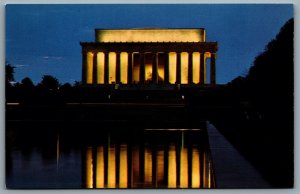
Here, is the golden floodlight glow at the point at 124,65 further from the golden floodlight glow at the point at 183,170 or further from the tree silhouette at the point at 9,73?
the tree silhouette at the point at 9,73

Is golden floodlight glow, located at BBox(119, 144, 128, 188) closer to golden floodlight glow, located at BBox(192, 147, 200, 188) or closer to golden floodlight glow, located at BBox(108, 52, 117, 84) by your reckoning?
golden floodlight glow, located at BBox(192, 147, 200, 188)

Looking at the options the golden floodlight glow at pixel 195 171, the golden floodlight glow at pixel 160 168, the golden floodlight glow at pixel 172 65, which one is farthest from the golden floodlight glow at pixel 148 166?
the golden floodlight glow at pixel 172 65

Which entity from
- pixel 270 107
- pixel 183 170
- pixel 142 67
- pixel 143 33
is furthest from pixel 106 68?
pixel 183 170

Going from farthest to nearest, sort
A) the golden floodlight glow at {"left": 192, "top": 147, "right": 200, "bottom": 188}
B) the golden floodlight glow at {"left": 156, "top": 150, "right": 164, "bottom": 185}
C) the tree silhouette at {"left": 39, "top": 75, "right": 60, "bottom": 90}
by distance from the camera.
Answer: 1. the tree silhouette at {"left": 39, "top": 75, "right": 60, "bottom": 90}
2. the golden floodlight glow at {"left": 156, "top": 150, "right": 164, "bottom": 185}
3. the golden floodlight glow at {"left": 192, "top": 147, "right": 200, "bottom": 188}

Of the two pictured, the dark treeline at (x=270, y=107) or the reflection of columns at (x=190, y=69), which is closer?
the dark treeline at (x=270, y=107)

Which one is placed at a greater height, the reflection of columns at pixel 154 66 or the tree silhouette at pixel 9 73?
the reflection of columns at pixel 154 66

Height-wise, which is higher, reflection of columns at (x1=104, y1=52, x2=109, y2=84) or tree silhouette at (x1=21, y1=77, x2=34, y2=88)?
reflection of columns at (x1=104, y1=52, x2=109, y2=84)

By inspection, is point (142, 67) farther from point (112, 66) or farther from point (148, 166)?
point (148, 166)

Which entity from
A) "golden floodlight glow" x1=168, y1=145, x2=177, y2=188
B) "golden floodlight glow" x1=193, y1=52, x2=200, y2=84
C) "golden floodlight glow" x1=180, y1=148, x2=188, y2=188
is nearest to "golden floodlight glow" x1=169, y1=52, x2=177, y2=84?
"golden floodlight glow" x1=193, y1=52, x2=200, y2=84

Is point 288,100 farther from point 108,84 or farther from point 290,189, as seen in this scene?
point 108,84
